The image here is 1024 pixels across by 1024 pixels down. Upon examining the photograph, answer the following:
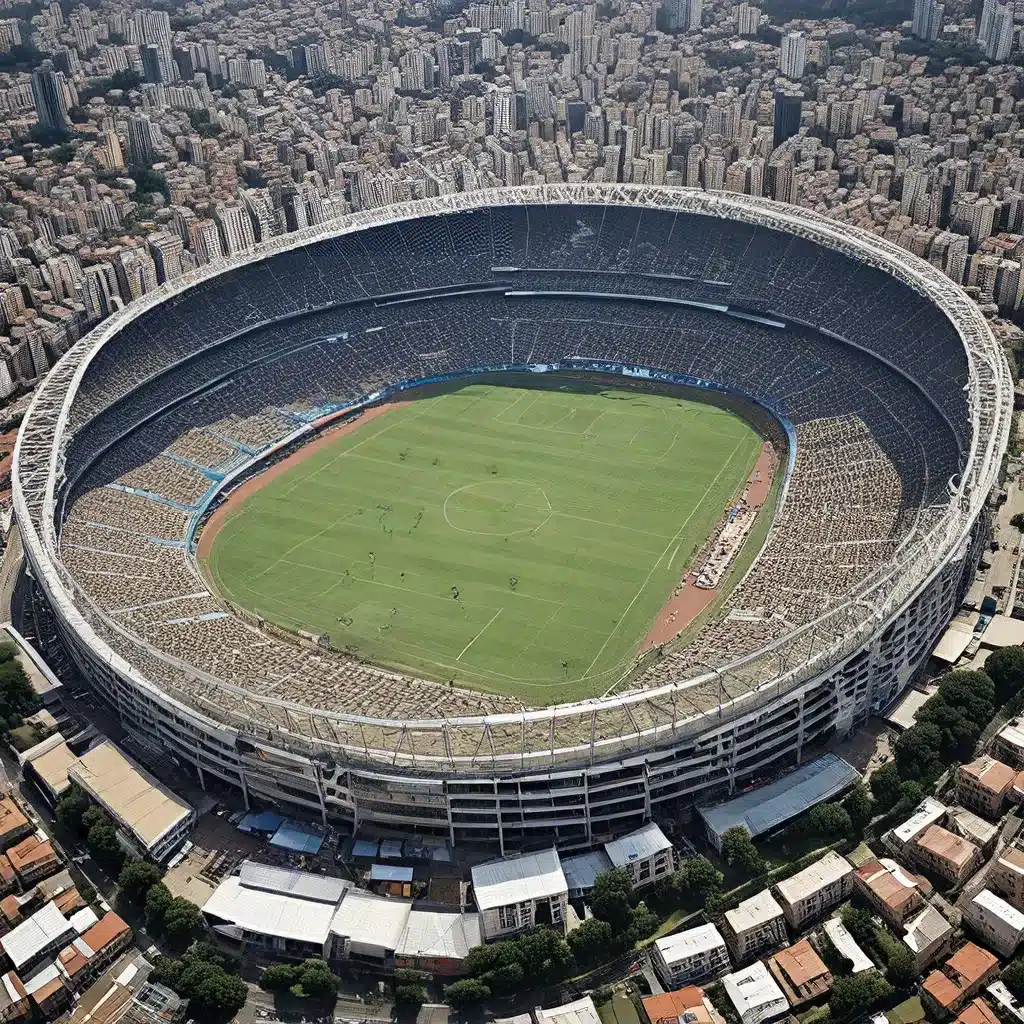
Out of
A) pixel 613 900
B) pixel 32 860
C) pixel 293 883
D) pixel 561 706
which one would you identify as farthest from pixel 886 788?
pixel 32 860

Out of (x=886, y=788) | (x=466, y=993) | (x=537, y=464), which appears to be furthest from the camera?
(x=537, y=464)

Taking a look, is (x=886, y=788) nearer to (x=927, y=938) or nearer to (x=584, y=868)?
(x=927, y=938)

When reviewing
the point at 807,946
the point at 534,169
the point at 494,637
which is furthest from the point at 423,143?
the point at 807,946

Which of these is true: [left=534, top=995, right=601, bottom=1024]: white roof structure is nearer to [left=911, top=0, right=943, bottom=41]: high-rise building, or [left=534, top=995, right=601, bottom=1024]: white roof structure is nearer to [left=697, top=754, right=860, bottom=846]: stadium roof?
[left=697, top=754, right=860, bottom=846]: stadium roof

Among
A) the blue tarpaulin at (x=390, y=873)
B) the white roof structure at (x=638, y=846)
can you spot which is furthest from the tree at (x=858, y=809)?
the blue tarpaulin at (x=390, y=873)

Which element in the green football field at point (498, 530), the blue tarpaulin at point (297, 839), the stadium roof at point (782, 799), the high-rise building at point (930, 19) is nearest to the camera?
the stadium roof at point (782, 799)

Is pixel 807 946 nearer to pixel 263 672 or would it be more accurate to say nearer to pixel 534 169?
pixel 263 672

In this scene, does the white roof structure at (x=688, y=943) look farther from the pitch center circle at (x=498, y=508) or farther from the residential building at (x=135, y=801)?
the pitch center circle at (x=498, y=508)
